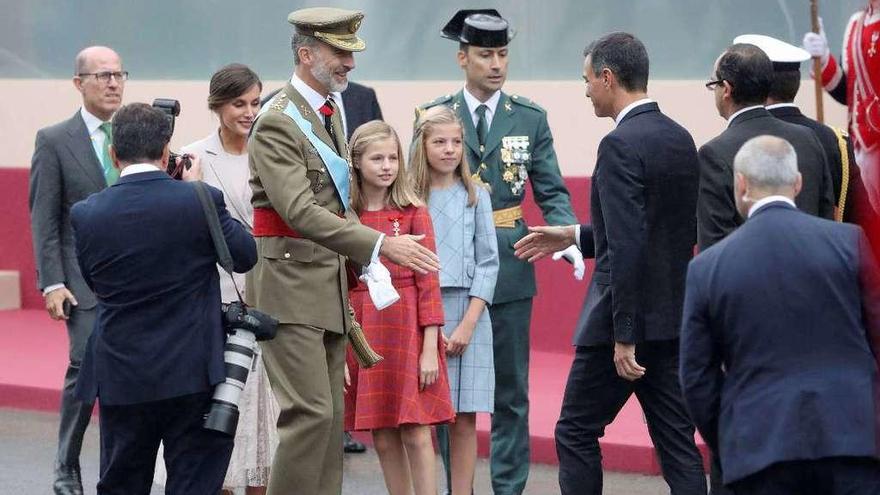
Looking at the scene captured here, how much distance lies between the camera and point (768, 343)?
4.31 metres

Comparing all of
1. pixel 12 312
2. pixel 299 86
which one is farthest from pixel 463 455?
pixel 12 312

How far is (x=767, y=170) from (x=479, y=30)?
2.83 m

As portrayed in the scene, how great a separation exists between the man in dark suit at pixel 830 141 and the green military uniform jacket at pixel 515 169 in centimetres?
124

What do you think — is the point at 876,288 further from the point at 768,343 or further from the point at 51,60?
the point at 51,60

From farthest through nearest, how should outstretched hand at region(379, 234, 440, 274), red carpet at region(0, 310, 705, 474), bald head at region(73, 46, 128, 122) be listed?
red carpet at region(0, 310, 705, 474) → bald head at region(73, 46, 128, 122) → outstretched hand at region(379, 234, 440, 274)

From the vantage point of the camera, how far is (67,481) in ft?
23.6

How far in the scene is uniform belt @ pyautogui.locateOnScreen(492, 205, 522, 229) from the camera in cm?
703

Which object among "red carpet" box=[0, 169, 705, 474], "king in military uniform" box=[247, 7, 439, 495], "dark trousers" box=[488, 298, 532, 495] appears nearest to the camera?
"king in military uniform" box=[247, 7, 439, 495]

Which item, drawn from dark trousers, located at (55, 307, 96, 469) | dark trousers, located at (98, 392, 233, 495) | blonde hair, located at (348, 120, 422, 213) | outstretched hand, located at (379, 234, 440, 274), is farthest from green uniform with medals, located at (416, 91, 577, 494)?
dark trousers, located at (98, 392, 233, 495)

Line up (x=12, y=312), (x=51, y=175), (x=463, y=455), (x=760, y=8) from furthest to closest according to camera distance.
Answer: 1. (x=12, y=312)
2. (x=760, y=8)
3. (x=51, y=175)
4. (x=463, y=455)

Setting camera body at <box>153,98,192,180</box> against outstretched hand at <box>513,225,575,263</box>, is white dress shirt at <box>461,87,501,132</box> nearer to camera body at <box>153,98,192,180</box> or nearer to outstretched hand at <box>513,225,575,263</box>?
outstretched hand at <box>513,225,575,263</box>

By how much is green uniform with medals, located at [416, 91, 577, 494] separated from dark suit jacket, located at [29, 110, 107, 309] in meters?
→ 1.51

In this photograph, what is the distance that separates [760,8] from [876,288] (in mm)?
5154

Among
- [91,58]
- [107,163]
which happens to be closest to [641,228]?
[107,163]
